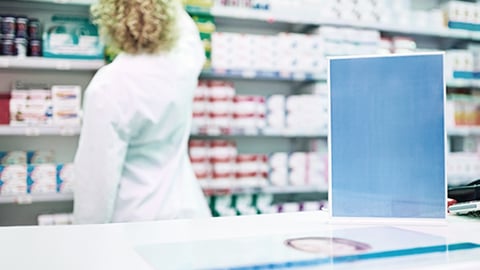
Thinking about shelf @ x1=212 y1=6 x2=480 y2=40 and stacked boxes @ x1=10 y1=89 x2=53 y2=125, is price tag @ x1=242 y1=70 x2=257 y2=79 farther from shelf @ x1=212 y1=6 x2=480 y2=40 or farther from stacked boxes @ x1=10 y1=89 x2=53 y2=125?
stacked boxes @ x1=10 y1=89 x2=53 y2=125

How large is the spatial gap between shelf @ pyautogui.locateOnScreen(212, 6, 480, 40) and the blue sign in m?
2.63

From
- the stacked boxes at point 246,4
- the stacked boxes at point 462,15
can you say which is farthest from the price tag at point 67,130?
the stacked boxes at point 462,15

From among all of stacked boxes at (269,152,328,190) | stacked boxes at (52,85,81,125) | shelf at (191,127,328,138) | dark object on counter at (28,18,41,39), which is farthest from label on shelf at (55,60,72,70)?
stacked boxes at (269,152,328,190)

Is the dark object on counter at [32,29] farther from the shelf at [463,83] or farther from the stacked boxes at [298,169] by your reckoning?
the shelf at [463,83]

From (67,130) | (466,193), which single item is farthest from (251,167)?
(466,193)

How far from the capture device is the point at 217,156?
11.9 feet

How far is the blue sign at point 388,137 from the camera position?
3.78 feet

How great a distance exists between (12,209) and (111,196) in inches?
71.3

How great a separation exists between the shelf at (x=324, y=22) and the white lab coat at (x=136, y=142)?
55.1 inches

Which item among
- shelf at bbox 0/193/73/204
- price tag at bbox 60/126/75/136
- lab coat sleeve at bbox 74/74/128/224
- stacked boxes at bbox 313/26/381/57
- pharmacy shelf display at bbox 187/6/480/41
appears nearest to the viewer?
lab coat sleeve at bbox 74/74/128/224

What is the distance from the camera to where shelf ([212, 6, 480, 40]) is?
3.74 meters

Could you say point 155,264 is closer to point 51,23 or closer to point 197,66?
point 197,66

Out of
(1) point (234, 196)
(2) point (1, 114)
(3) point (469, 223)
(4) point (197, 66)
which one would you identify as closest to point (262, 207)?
(1) point (234, 196)

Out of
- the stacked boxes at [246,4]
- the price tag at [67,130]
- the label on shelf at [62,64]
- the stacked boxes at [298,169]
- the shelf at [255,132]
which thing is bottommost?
the stacked boxes at [298,169]
